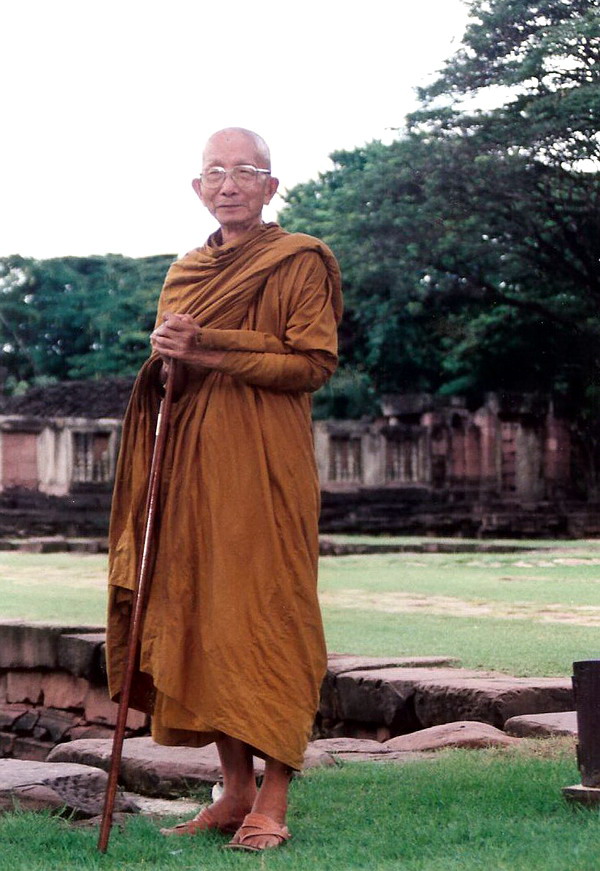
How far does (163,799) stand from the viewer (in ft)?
15.4

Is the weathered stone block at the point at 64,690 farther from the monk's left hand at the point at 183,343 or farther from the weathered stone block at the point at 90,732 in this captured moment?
the monk's left hand at the point at 183,343

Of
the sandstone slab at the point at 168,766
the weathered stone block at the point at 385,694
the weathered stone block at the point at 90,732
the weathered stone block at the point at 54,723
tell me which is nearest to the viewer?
the sandstone slab at the point at 168,766

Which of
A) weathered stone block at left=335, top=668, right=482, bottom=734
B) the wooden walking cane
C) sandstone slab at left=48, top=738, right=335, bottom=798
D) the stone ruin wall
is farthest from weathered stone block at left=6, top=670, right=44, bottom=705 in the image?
the stone ruin wall

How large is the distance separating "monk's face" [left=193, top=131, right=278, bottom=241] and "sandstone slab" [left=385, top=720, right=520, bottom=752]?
2107mm

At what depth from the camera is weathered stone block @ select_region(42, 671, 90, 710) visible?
26.2ft

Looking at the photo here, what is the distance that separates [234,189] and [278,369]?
0.52 metres

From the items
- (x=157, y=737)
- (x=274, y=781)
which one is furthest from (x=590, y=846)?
(x=157, y=737)

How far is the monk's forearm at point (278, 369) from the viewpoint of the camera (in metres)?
3.79

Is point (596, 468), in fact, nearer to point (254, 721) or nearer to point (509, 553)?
point (509, 553)

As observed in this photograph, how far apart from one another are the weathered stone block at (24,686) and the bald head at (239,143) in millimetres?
4937

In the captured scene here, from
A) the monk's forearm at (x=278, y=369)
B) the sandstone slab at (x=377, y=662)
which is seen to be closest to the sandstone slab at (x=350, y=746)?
the sandstone slab at (x=377, y=662)

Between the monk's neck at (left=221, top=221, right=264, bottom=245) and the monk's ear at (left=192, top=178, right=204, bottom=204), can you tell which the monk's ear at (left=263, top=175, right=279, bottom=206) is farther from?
the monk's ear at (left=192, top=178, right=204, bottom=204)

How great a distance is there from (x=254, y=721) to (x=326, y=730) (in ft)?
9.89

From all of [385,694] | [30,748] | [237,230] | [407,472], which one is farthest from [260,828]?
[407,472]
